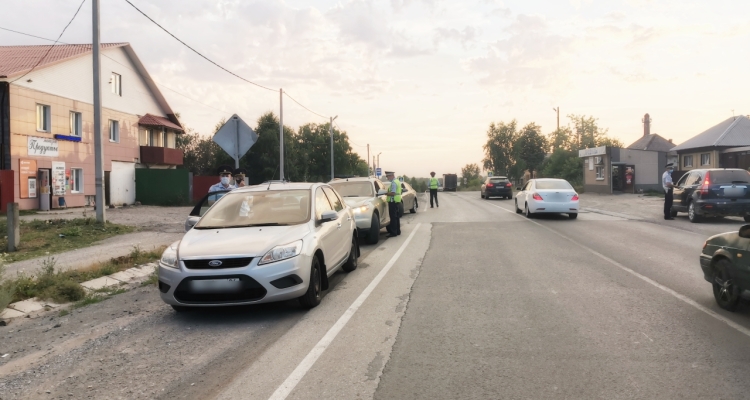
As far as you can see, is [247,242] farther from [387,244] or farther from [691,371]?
[387,244]

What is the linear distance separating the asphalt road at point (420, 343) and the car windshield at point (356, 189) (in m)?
5.23

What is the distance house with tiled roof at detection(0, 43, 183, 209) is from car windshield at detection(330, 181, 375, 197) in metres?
15.7

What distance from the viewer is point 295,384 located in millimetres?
4047

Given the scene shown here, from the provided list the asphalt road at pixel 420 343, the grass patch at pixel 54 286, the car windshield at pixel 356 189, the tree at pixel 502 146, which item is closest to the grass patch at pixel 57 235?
the grass patch at pixel 54 286

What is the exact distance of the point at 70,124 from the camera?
27016 millimetres

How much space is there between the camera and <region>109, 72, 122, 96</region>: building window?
3094 cm

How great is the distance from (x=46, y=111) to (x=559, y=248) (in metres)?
24.1

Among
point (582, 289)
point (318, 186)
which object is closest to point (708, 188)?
point (582, 289)

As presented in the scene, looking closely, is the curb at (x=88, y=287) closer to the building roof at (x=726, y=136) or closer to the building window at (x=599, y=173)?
the building roof at (x=726, y=136)

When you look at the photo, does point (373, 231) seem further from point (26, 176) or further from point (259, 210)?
point (26, 176)

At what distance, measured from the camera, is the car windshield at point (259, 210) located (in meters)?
7.07

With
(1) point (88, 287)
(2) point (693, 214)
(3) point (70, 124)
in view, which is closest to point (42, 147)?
(3) point (70, 124)

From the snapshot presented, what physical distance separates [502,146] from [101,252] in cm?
10289

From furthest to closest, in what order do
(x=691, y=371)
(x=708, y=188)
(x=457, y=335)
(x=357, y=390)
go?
(x=708, y=188) → (x=457, y=335) → (x=691, y=371) → (x=357, y=390)
